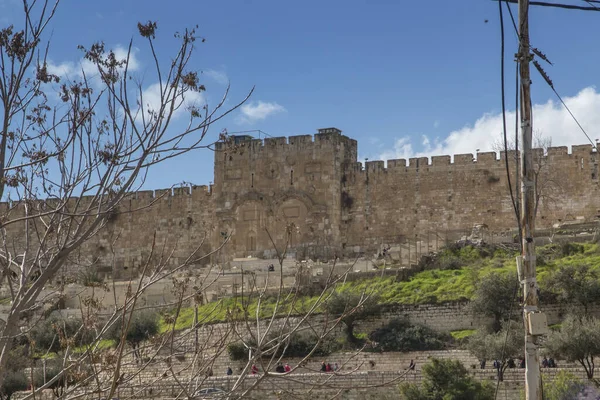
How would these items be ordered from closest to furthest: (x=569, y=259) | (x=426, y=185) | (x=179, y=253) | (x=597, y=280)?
(x=597, y=280) → (x=569, y=259) → (x=426, y=185) → (x=179, y=253)

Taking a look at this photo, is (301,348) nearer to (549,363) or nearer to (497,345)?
(497,345)

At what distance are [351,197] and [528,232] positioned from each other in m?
25.2

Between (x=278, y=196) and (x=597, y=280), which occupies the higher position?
(x=278, y=196)

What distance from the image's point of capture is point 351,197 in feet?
107

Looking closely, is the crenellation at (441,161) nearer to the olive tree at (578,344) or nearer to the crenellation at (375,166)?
the crenellation at (375,166)

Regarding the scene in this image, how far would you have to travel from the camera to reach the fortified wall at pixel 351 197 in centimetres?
2964

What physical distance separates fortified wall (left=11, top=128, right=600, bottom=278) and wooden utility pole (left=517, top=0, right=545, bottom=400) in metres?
21.6

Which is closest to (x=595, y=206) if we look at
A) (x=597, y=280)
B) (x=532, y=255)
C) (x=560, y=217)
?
(x=560, y=217)

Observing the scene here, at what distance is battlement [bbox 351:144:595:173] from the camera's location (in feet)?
97.5

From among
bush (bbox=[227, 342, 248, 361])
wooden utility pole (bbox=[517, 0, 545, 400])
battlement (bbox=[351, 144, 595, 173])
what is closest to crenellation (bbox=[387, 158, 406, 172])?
battlement (bbox=[351, 144, 595, 173])

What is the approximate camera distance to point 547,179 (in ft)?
97.0

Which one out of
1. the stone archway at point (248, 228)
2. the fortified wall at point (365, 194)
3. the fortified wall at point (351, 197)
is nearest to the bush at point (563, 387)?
the fortified wall at point (351, 197)

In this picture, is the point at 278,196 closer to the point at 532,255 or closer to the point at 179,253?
the point at 179,253

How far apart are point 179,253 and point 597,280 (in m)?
17.8
